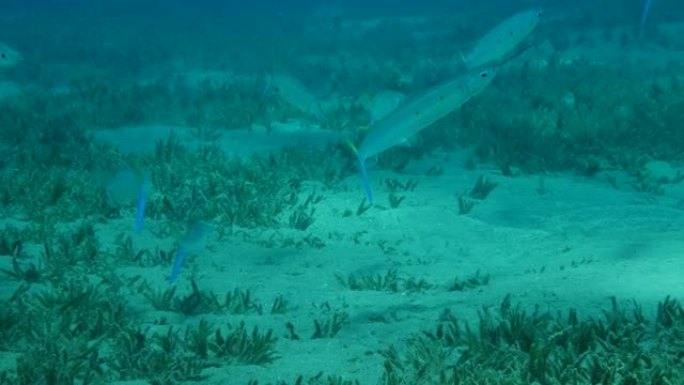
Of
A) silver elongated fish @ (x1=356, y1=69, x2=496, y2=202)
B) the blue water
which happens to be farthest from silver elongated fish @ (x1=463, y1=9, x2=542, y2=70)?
silver elongated fish @ (x1=356, y1=69, x2=496, y2=202)

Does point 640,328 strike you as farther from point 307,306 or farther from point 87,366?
point 87,366

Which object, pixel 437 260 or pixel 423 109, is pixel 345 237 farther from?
pixel 423 109

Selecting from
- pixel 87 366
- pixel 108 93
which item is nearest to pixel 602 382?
pixel 87 366

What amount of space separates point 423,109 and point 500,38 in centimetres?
195

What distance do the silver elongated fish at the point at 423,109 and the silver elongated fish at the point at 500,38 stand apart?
1.48 metres

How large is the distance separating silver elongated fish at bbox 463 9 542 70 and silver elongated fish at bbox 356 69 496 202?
1.48 meters

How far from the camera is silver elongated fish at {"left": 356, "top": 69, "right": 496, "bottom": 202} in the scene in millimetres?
4371

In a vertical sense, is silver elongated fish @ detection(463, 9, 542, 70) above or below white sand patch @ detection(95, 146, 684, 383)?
above

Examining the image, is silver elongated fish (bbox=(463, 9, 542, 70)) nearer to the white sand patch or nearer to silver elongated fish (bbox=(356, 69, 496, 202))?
silver elongated fish (bbox=(356, 69, 496, 202))

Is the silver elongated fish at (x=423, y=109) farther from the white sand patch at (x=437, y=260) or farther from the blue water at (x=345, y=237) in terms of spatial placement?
the white sand patch at (x=437, y=260)

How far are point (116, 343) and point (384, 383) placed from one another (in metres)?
2.22

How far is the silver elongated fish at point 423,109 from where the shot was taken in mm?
4371

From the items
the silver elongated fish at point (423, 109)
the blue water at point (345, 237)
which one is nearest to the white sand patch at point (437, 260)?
the blue water at point (345, 237)

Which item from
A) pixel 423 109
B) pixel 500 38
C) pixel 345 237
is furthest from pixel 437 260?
pixel 423 109
